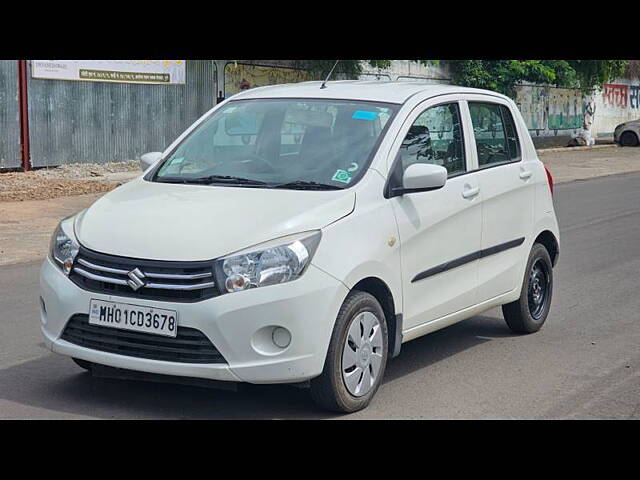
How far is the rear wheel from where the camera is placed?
1506 inches

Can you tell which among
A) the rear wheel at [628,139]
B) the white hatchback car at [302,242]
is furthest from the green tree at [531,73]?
the white hatchback car at [302,242]

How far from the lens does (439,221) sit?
256 inches

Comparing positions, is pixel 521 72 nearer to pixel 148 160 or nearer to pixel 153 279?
pixel 148 160

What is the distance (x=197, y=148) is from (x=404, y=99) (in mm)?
1374

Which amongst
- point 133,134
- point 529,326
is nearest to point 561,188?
point 133,134

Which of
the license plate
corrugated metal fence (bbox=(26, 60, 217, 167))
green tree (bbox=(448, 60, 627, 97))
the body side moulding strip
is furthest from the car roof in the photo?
green tree (bbox=(448, 60, 627, 97))

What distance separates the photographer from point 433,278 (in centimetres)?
647

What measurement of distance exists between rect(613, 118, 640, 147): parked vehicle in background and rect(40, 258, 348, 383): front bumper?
34.7m

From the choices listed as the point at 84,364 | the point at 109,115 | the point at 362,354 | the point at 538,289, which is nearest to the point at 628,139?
the point at 109,115

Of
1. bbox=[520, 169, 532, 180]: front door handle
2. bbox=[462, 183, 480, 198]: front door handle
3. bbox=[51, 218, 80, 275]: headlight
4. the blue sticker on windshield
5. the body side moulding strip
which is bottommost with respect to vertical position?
the body side moulding strip

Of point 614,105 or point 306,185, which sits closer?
point 306,185

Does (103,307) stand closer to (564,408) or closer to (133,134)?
(564,408)

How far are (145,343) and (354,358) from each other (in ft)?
3.72

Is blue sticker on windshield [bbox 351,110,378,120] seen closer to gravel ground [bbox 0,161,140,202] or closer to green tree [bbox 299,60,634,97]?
gravel ground [bbox 0,161,140,202]
